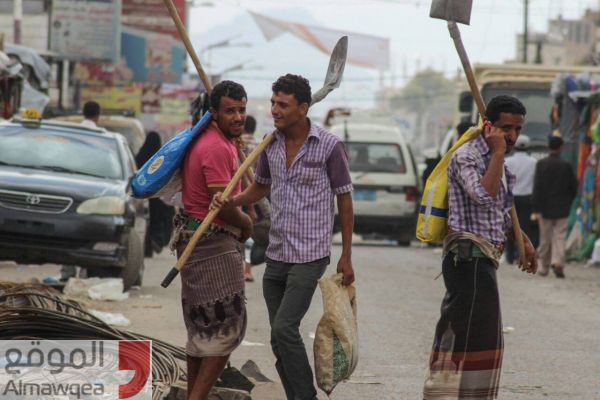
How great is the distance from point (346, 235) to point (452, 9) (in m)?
1.28

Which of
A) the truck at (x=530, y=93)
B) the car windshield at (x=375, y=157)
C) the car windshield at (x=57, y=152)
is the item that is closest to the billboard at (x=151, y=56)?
the car windshield at (x=375, y=157)

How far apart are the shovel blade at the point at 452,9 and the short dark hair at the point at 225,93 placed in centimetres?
111

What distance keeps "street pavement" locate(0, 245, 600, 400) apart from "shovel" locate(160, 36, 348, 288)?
3.95ft

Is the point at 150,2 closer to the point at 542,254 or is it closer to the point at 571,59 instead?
the point at 542,254

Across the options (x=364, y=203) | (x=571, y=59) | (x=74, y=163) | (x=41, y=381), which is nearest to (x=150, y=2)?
(x=364, y=203)

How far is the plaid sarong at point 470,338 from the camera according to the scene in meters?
6.99

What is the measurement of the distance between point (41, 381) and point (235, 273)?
1257mm

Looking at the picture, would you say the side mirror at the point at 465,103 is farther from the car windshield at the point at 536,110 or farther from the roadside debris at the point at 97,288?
the roadside debris at the point at 97,288

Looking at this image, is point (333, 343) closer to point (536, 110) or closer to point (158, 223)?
point (158, 223)

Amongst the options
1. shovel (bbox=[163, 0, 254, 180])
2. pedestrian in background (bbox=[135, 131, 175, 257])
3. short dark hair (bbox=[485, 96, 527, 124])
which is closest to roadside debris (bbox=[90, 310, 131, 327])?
shovel (bbox=[163, 0, 254, 180])

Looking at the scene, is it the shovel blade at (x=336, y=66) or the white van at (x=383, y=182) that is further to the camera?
the white van at (x=383, y=182)

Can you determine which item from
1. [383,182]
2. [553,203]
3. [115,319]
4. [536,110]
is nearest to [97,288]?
[115,319]

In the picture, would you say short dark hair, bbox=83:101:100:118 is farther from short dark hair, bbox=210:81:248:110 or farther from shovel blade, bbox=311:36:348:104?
short dark hair, bbox=210:81:248:110

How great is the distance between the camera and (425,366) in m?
10.2
